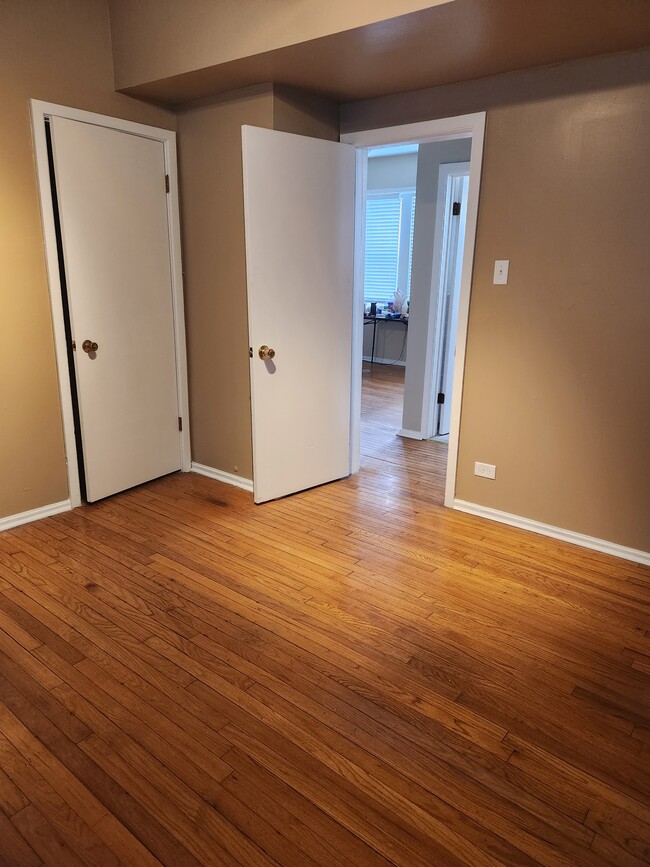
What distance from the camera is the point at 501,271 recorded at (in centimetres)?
297

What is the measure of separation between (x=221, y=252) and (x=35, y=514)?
1812 mm

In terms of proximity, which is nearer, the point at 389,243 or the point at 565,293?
the point at 565,293

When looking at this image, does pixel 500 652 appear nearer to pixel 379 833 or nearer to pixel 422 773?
pixel 422 773

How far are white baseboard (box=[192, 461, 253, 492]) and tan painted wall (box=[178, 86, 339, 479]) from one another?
38 mm

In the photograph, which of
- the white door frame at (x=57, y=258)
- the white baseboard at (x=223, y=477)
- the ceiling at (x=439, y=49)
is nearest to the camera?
the ceiling at (x=439, y=49)

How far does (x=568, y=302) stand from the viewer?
280 centimetres

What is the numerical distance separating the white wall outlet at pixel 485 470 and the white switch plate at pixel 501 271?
975 millimetres

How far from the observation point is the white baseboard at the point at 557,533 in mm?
2840

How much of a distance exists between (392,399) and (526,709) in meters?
4.43

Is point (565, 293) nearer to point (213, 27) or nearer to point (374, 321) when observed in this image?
point (213, 27)

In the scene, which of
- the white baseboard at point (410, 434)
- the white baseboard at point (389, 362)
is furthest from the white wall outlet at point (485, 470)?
the white baseboard at point (389, 362)

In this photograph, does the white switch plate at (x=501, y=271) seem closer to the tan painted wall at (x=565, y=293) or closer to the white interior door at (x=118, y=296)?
the tan painted wall at (x=565, y=293)

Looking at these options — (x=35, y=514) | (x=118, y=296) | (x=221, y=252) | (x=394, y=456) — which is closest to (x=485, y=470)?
(x=394, y=456)

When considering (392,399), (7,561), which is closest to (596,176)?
(7,561)
